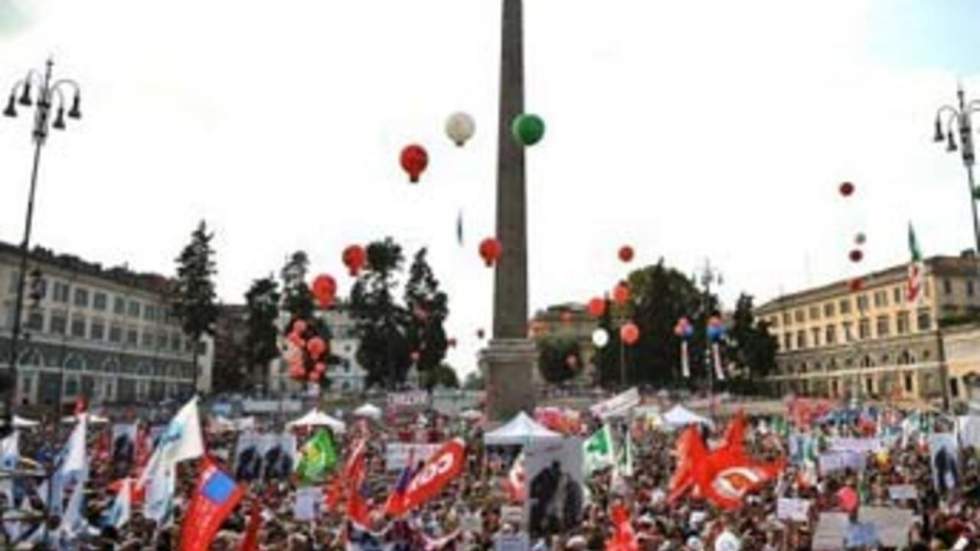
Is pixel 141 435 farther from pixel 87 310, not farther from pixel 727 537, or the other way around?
pixel 87 310

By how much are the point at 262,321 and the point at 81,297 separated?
15.6 metres

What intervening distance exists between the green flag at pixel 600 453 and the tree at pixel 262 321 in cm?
6651

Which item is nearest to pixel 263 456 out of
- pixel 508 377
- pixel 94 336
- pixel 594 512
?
pixel 594 512

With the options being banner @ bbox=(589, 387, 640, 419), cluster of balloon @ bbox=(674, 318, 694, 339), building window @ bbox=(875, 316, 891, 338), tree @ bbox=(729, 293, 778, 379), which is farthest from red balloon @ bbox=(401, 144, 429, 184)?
building window @ bbox=(875, 316, 891, 338)

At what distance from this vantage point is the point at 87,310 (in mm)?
89188

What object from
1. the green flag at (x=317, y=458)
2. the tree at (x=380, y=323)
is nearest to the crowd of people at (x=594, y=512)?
the green flag at (x=317, y=458)

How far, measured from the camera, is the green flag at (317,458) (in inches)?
838

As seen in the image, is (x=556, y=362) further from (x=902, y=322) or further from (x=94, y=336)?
(x=94, y=336)

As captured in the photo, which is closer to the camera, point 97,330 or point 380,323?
point 380,323

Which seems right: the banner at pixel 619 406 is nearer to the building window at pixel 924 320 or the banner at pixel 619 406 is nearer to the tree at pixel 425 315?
the tree at pixel 425 315

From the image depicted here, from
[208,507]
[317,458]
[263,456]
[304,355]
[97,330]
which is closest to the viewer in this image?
[208,507]

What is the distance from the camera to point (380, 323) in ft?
271

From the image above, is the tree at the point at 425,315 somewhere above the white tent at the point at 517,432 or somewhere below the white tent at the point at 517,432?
above

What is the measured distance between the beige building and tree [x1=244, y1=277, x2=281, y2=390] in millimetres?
49348
